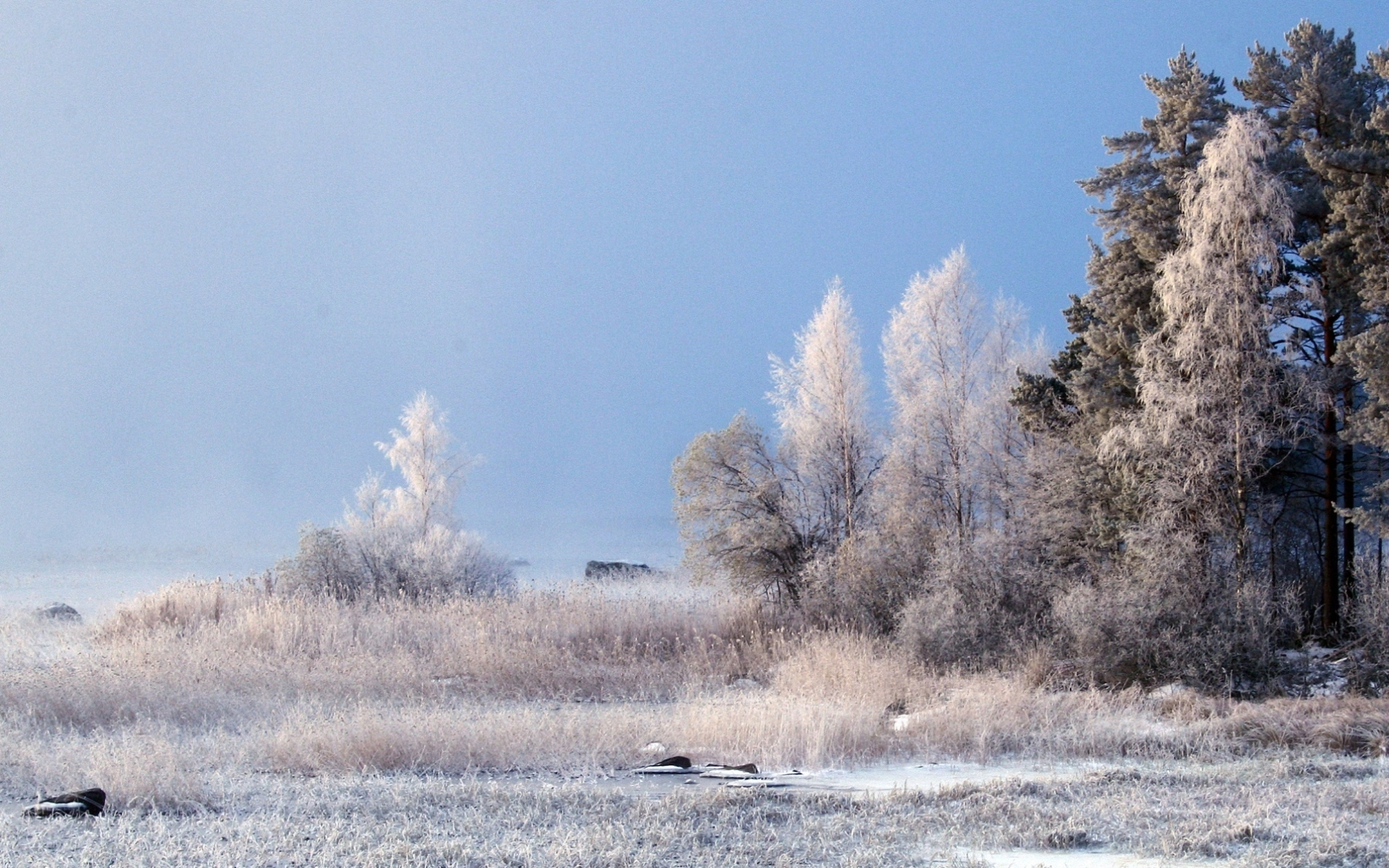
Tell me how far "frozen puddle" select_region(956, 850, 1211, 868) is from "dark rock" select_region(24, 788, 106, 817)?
5.42 meters

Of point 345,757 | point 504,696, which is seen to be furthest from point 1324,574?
point 345,757

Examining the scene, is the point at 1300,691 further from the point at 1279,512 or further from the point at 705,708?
the point at 705,708

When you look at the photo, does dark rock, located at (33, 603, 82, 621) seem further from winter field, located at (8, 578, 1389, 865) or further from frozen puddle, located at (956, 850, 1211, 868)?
frozen puddle, located at (956, 850, 1211, 868)

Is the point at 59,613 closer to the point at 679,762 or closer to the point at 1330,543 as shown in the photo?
the point at 679,762

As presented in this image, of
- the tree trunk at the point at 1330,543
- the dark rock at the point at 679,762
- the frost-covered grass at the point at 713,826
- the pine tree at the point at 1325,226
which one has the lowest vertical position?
the dark rock at the point at 679,762

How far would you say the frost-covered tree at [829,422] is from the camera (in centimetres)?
2395

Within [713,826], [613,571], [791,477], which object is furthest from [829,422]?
[713,826]

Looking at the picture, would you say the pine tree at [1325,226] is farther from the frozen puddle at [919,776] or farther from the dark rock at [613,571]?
the dark rock at [613,571]

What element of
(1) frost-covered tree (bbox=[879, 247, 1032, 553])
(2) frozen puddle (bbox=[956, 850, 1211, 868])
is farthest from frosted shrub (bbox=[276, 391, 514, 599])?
(2) frozen puddle (bbox=[956, 850, 1211, 868])

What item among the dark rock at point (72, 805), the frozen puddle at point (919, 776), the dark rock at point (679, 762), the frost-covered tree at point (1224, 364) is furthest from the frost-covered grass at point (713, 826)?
the frost-covered tree at point (1224, 364)

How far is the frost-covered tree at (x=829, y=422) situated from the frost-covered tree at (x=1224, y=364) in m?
8.20

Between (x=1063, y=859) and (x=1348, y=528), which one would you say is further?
(x=1348, y=528)

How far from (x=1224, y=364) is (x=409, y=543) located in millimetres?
19796

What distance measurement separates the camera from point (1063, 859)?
5.71m
